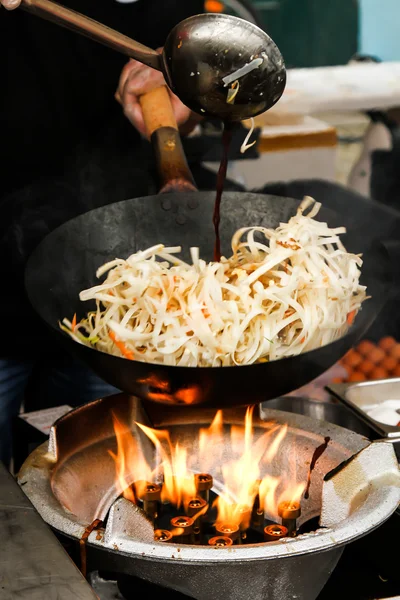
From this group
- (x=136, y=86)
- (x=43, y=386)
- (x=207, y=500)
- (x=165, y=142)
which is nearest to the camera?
(x=207, y=500)

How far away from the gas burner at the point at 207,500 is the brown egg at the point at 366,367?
199 cm

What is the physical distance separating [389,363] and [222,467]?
6.94 ft

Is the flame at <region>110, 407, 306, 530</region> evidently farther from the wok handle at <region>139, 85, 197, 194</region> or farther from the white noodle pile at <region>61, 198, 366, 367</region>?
the wok handle at <region>139, 85, 197, 194</region>

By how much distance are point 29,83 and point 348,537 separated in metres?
2.20

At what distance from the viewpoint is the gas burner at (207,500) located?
60.3 inches

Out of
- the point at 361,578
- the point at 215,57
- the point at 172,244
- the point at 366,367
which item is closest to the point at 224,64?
the point at 215,57

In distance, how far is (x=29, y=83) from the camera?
120 inches

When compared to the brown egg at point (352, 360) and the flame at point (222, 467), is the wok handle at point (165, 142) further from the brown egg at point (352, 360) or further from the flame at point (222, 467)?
the brown egg at point (352, 360)

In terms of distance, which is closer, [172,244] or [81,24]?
[81,24]

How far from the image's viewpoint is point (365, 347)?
419 centimetres

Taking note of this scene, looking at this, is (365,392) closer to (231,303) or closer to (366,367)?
(231,303)

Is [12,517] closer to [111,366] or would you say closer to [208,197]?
[111,366]

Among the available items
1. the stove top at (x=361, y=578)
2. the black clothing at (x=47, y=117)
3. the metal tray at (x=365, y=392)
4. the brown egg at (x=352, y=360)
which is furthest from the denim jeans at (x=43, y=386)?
the brown egg at (x=352, y=360)

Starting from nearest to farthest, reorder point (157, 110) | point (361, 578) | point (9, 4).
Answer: point (9, 4) → point (361, 578) → point (157, 110)
